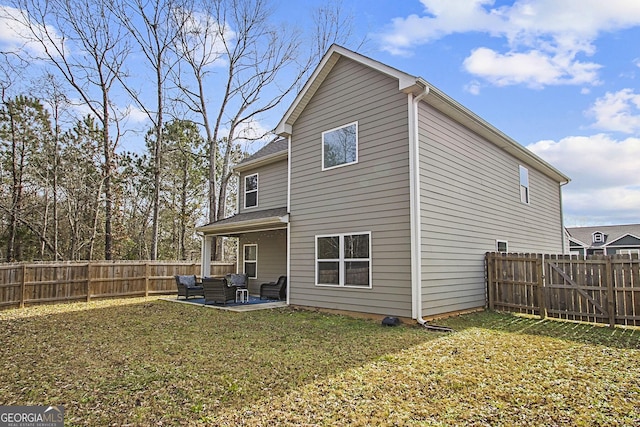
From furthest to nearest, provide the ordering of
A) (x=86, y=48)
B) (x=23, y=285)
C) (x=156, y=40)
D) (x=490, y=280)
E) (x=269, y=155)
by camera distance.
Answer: (x=156, y=40)
(x=86, y=48)
(x=269, y=155)
(x=23, y=285)
(x=490, y=280)

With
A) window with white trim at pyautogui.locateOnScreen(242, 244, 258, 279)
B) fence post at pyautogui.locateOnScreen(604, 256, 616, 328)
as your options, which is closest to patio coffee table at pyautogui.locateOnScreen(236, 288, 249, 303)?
window with white trim at pyautogui.locateOnScreen(242, 244, 258, 279)

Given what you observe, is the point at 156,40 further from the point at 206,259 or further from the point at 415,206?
the point at 415,206

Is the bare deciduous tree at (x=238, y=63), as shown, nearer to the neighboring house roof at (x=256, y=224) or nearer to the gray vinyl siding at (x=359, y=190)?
the neighboring house roof at (x=256, y=224)

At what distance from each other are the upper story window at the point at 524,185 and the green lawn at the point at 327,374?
557 cm

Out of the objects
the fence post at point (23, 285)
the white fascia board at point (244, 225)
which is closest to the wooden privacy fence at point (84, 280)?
the fence post at point (23, 285)

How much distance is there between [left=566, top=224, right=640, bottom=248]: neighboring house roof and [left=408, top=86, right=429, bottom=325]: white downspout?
3461 centimetres

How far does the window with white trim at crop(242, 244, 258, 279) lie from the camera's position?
1452 cm

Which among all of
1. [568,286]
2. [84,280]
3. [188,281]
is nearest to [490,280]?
[568,286]

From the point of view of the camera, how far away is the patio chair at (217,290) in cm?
1152

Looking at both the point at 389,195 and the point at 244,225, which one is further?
the point at 244,225

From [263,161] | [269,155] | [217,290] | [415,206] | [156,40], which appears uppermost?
[156,40]

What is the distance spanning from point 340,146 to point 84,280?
384 inches

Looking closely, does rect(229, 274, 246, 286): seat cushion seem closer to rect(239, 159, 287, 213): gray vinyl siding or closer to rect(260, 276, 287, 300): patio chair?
rect(260, 276, 287, 300): patio chair

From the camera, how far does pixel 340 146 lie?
9875 millimetres
